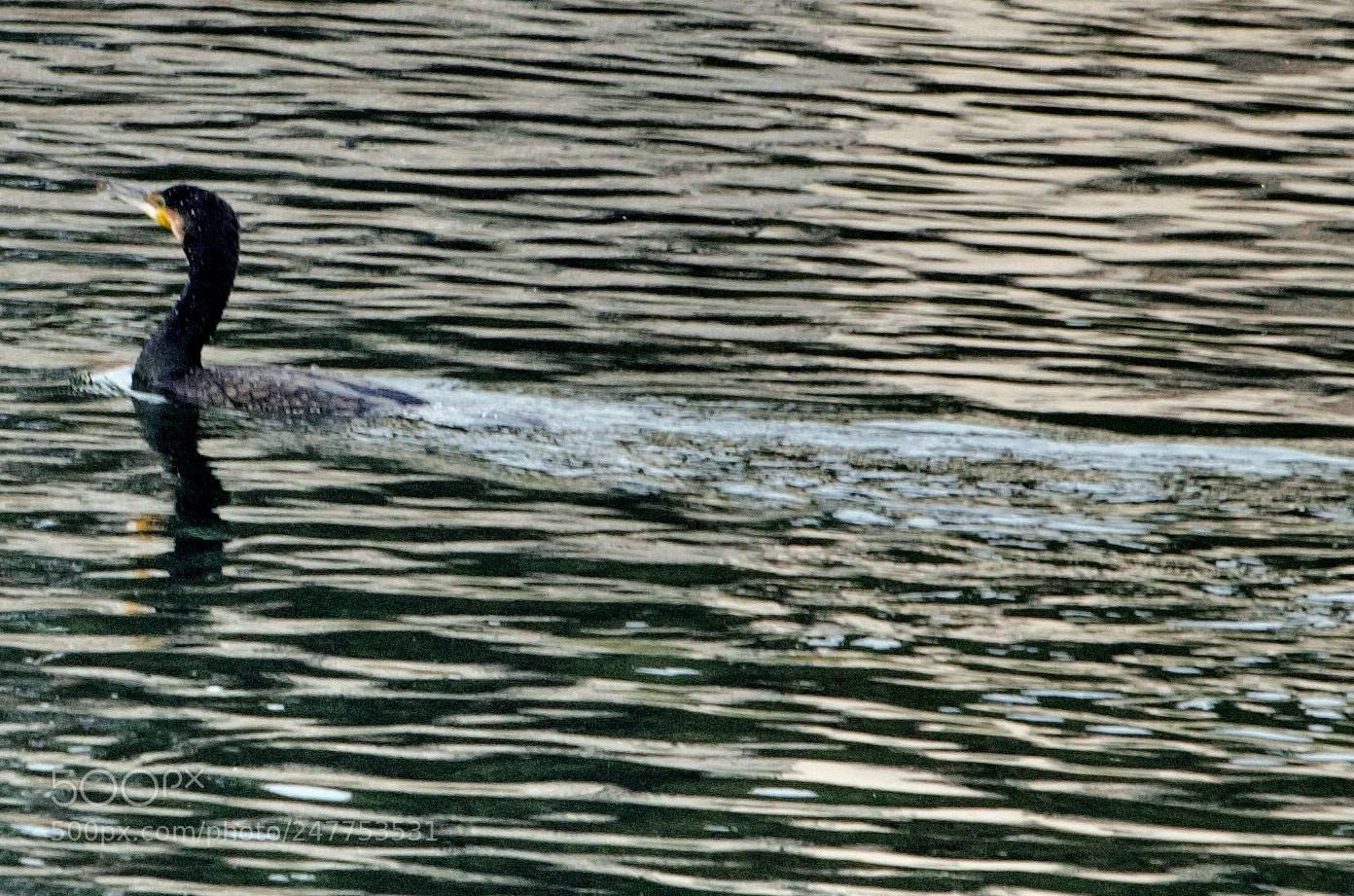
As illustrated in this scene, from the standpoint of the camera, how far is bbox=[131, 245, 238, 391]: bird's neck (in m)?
13.2

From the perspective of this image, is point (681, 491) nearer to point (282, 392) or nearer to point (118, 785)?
point (282, 392)

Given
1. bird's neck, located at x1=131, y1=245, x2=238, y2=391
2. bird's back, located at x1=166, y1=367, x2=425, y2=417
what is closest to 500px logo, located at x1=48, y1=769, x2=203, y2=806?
bird's back, located at x1=166, y1=367, x2=425, y2=417

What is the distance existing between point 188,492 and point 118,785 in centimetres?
381

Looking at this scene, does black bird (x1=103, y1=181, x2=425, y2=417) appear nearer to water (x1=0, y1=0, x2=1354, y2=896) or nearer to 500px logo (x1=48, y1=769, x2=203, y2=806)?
water (x1=0, y1=0, x2=1354, y2=896)

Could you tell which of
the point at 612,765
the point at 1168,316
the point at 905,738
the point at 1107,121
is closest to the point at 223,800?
the point at 612,765

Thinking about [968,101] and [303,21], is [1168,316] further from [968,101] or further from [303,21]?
[303,21]

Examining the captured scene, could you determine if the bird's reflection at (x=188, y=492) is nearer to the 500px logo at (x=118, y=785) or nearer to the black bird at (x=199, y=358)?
the black bird at (x=199, y=358)

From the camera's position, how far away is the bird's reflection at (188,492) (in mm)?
10094

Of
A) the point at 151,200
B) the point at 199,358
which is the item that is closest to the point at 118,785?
the point at 199,358

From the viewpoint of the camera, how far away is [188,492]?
1118 centimetres

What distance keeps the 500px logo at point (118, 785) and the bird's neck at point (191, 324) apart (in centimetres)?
578

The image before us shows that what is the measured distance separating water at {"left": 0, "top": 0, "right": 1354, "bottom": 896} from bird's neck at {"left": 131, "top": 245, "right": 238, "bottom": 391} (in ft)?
0.72

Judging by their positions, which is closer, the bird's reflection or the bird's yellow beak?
the bird's reflection

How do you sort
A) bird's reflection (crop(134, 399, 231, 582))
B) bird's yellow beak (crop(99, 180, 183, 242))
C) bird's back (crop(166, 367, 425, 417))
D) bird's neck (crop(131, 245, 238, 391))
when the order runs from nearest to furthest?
bird's reflection (crop(134, 399, 231, 582)) < bird's back (crop(166, 367, 425, 417)) < bird's neck (crop(131, 245, 238, 391)) < bird's yellow beak (crop(99, 180, 183, 242))
